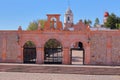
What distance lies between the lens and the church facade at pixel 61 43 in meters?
31.8

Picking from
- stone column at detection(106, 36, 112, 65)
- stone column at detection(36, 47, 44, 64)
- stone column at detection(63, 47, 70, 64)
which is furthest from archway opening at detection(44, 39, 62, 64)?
stone column at detection(106, 36, 112, 65)

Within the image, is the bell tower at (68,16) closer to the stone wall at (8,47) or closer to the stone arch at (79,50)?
the stone arch at (79,50)

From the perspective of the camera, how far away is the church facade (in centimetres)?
3181

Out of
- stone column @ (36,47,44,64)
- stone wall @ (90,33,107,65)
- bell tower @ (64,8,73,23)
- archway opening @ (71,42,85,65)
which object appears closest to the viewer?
stone wall @ (90,33,107,65)

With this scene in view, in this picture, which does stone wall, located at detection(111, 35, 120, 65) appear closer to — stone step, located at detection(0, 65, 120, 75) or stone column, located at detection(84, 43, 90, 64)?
stone column, located at detection(84, 43, 90, 64)

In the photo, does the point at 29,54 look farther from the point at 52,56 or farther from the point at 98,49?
the point at 98,49

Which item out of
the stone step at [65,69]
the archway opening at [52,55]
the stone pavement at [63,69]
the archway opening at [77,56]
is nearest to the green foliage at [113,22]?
the archway opening at [77,56]

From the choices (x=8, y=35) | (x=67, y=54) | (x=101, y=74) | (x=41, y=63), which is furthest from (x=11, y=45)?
(x=101, y=74)

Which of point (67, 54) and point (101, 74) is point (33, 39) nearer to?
point (67, 54)

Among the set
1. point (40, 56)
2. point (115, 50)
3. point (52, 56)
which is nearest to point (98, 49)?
point (115, 50)

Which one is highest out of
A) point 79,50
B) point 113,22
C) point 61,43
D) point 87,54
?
point 113,22

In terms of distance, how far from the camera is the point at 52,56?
34.8 meters

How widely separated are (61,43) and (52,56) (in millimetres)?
3061

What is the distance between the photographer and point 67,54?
32.2 m
